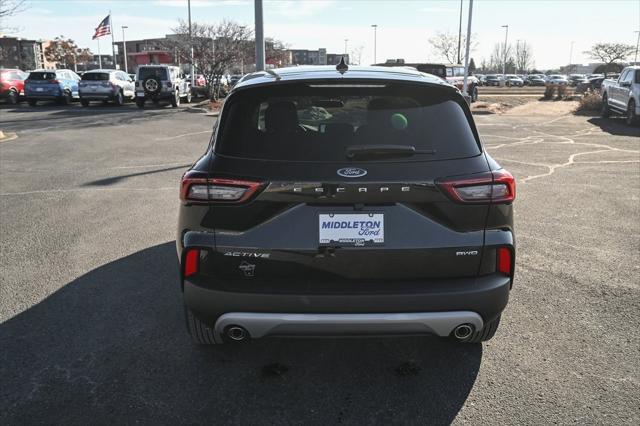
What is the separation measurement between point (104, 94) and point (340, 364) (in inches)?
1043

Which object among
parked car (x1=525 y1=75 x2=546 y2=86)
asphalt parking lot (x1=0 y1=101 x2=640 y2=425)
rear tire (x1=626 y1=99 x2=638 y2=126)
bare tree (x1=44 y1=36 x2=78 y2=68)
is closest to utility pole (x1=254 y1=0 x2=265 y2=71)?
asphalt parking lot (x1=0 y1=101 x2=640 y2=425)

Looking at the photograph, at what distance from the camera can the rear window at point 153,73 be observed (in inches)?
1009

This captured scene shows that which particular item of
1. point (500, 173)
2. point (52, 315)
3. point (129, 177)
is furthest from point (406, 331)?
point (129, 177)

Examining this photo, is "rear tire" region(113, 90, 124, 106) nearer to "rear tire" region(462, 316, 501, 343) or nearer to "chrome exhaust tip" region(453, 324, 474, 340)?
"rear tire" region(462, 316, 501, 343)

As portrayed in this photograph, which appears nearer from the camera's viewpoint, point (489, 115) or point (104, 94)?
point (489, 115)

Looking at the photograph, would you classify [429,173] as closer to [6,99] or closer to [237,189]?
[237,189]

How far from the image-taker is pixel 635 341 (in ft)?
12.7

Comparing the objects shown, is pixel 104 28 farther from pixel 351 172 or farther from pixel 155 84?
pixel 351 172

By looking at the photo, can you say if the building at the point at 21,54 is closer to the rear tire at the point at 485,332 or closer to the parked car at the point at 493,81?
the parked car at the point at 493,81

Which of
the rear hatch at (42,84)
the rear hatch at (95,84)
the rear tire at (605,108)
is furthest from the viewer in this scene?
the rear hatch at (42,84)

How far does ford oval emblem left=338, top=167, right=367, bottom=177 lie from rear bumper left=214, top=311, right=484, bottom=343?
0.73 meters

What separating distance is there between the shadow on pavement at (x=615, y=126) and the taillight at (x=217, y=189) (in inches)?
662

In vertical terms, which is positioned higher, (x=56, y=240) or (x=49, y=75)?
(x=49, y=75)

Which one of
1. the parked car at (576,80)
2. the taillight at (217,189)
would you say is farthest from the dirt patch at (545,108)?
the parked car at (576,80)
